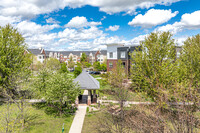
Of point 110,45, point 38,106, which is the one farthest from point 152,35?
point 110,45

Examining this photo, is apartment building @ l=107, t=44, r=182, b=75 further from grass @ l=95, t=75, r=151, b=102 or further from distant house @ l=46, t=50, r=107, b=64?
distant house @ l=46, t=50, r=107, b=64

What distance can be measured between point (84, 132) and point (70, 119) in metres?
3.42

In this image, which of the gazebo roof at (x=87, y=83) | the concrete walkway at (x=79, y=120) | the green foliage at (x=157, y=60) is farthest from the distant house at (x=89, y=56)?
the green foliage at (x=157, y=60)

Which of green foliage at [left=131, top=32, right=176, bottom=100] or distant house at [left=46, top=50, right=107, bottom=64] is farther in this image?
distant house at [left=46, top=50, right=107, bottom=64]

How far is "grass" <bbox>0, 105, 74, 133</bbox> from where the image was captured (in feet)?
42.2

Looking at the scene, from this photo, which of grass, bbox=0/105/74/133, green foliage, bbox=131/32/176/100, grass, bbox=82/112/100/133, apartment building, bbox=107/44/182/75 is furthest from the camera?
apartment building, bbox=107/44/182/75

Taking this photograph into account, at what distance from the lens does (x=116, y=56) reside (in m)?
39.3

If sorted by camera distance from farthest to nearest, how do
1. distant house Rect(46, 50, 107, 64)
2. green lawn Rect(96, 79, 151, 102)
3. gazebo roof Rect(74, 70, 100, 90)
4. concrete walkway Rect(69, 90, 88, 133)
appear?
distant house Rect(46, 50, 107, 64)
gazebo roof Rect(74, 70, 100, 90)
green lawn Rect(96, 79, 151, 102)
concrete walkway Rect(69, 90, 88, 133)

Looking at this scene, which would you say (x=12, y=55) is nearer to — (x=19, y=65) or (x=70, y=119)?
(x=19, y=65)

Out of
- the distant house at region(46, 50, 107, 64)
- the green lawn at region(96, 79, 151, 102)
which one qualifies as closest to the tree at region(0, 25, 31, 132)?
the green lawn at region(96, 79, 151, 102)

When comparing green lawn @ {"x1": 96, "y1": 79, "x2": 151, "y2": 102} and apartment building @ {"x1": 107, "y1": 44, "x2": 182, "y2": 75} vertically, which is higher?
apartment building @ {"x1": 107, "y1": 44, "x2": 182, "y2": 75}

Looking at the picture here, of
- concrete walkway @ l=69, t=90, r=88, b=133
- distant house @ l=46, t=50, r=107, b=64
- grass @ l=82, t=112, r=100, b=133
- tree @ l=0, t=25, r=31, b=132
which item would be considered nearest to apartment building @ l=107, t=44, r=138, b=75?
concrete walkway @ l=69, t=90, r=88, b=133

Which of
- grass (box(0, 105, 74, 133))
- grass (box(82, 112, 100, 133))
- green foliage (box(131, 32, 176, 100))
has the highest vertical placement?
green foliage (box(131, 32, 176, 100))

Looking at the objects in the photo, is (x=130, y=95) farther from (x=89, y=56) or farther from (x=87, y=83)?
(x=89, y=56)
